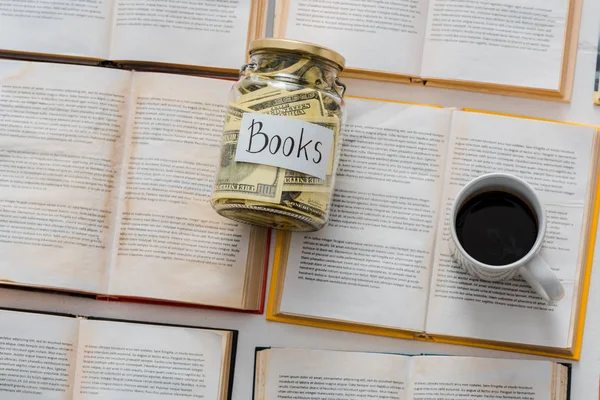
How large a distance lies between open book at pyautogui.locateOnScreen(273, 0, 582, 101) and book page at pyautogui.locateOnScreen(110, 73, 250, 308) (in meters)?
0.14

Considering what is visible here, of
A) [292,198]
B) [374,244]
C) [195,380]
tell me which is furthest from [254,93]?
[195,380]

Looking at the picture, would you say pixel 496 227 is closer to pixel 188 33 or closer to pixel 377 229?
pixel 377 229

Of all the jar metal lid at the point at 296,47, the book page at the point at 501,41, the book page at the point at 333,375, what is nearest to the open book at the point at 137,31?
the jar metal lid at the point at 296,47

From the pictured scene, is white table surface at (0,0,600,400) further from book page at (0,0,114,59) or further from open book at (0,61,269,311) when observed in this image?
book page at (0,0,114,59)

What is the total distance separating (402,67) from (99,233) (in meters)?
0.39

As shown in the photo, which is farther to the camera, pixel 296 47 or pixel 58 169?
pixel 58 169

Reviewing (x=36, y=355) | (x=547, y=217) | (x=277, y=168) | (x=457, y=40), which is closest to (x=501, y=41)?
(x=457, y=40)

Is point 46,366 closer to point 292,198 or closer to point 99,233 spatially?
point 99,233

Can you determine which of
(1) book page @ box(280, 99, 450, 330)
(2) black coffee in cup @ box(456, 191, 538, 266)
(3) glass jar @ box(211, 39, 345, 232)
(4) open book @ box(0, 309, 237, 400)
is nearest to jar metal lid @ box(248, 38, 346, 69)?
(3) glass jar @ box(211, 39, 345, 232)

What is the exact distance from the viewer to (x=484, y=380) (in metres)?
0.72

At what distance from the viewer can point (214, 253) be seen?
0.74 metres

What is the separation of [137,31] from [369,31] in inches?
10.4

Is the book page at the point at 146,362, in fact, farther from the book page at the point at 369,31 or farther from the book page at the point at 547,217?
the book page at the point at 369,31

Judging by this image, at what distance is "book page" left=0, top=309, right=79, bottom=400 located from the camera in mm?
736
